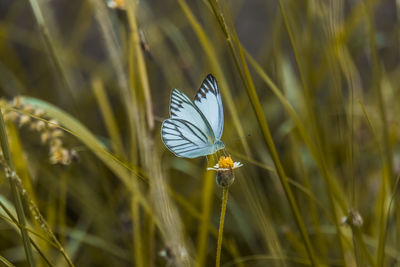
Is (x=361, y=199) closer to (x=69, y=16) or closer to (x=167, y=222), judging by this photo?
(x=167, y=222)

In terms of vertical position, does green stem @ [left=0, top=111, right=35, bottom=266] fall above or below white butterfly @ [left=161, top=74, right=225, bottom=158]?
below

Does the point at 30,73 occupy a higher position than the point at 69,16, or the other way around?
the point at 69,16

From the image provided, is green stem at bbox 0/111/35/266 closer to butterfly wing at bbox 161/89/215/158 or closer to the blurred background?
the blurred background

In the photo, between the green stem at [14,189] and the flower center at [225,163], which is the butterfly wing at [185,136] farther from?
the green stem at [14,189]

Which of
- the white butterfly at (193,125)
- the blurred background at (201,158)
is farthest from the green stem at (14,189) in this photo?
the white butterfly at (193,125)

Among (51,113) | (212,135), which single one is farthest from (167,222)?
(51,113)

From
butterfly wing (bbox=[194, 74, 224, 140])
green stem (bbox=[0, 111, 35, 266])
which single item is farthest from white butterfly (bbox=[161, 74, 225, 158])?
green stem (bbox=[0, 111, 35, 266])

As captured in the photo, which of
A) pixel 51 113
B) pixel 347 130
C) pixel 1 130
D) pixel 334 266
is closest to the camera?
pixel 1 130
